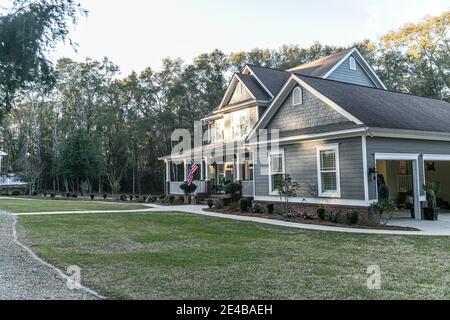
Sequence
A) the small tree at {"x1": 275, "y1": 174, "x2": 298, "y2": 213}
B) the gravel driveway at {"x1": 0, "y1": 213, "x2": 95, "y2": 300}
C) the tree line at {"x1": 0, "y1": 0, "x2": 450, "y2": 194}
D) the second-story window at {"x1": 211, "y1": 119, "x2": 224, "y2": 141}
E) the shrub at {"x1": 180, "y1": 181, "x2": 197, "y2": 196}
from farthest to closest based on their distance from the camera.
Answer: the tree line at {"x1": 0, "y1": 0, "x2": 450, "y2": 194}
the second-story window at {"x1": 211, "y1": 119, "x2": 224, "y2": 141}
the shrub at {"x1": 180, "y1": 181, "x2": 197, "y2": 196}
the small tree at {"x1": 275, "y1": 174, "x2": 298, "y2": 213}
the gravel driveway at {"x1": 0, "y1": 213, "x2": 95, "y2": 300}

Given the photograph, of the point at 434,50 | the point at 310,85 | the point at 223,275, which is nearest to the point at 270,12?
the point at 310,85

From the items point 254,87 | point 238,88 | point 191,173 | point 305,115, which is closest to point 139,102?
point 238,88

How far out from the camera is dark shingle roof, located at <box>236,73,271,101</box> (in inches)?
862

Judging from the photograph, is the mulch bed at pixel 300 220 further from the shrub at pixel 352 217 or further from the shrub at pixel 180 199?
the shrub at pixel 180 199

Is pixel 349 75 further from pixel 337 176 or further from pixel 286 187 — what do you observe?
pixel 337 176

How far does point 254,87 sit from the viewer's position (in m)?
22.7

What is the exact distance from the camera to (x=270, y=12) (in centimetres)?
1553

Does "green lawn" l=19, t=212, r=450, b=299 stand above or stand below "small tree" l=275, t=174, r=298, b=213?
below

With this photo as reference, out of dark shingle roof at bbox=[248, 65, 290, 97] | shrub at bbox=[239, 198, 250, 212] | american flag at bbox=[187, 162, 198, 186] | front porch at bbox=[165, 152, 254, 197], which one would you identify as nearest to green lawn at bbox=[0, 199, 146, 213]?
american flag at bbox=[187, 162, 198, 186]

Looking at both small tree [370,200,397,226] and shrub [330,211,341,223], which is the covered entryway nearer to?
shrub [330,211,341,223]

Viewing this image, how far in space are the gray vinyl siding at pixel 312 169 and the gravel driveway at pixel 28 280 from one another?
9.49m

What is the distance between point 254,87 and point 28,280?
18.8 metres

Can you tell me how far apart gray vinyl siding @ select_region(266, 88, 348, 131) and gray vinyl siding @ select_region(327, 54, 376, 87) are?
651 cm

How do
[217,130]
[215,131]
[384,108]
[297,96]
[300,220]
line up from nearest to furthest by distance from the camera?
1. [300,220]
2. [384,108]
3. [297,96]
4. [217,130]
5. [215,131]
